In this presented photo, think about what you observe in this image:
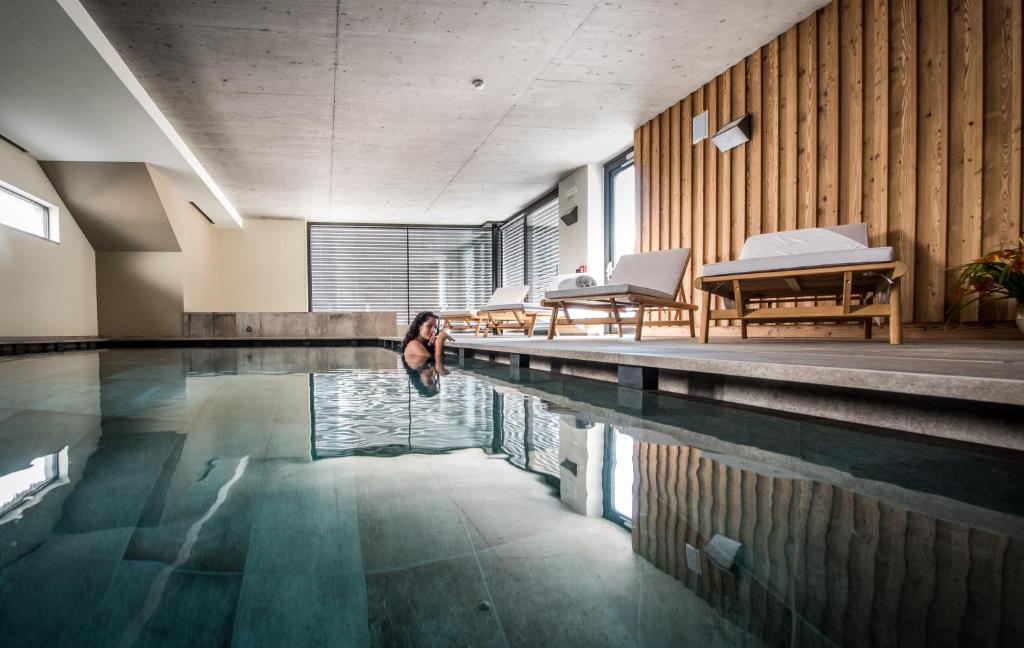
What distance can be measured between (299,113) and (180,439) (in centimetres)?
485

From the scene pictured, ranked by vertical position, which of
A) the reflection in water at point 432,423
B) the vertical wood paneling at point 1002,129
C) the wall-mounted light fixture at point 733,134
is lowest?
the reflection in water at point 432,423

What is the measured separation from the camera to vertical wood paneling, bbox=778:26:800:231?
4164 millimetres

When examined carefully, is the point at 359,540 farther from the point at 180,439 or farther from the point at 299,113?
the point at 299,113

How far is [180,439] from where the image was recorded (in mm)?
1431

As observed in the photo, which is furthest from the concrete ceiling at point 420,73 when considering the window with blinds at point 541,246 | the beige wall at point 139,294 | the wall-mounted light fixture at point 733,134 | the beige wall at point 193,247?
the beige wall at point 139,294

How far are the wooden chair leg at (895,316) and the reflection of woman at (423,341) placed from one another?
314cm

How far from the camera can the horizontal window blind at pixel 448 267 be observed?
11.3 m

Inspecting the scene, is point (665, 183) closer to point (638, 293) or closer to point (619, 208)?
point (619, 208)

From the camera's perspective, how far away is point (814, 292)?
3.70 meters

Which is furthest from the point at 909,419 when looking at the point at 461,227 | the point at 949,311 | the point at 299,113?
the point at 461,227

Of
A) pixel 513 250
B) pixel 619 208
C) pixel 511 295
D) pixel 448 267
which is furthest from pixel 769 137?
pixel 448 267

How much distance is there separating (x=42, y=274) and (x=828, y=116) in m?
8.38

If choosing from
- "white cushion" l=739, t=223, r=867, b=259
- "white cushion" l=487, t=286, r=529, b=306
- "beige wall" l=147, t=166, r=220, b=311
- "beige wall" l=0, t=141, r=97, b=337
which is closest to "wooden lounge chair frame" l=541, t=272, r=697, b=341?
"white cushion" l=739, t=223, r=867, b=259

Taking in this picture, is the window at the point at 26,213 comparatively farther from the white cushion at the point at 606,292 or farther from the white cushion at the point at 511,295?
the white cushion at the point at 606,292
